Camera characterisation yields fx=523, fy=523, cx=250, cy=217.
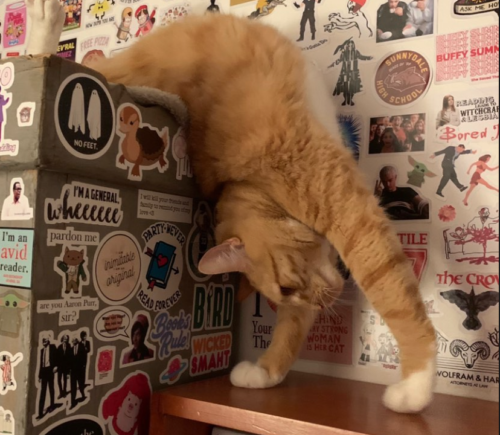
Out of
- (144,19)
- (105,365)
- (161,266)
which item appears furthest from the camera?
(144,19)

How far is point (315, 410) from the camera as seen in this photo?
33.4 inches

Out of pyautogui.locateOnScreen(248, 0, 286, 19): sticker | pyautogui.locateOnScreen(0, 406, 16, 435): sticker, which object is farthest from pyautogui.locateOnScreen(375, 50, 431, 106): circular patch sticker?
pyautogui.locateOnScreen(0, 406, 16, 435): sticker

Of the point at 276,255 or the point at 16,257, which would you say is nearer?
the point at 16,257

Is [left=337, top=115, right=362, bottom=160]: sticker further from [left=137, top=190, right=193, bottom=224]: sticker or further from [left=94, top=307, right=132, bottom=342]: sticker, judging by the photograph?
[left=94, top=307, right=132, bottom=342]: sticker

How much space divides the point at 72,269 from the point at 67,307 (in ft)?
0.19

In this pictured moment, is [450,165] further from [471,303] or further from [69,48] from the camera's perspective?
[69,48]

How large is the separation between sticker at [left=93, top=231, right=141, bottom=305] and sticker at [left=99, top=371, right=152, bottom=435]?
155 mm

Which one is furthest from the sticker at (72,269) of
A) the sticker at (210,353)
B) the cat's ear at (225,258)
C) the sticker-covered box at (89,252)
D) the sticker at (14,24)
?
the sticker at (14,24)

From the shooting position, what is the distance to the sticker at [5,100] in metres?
0.78

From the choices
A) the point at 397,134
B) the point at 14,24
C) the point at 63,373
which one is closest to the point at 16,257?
the point at 63,373

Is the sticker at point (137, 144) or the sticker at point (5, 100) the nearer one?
the sticker at point (5, 100)

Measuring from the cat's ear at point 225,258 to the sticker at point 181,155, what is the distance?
158mm

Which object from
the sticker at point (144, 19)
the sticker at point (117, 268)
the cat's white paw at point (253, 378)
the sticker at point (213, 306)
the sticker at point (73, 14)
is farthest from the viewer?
the sticker at point (73, 14)

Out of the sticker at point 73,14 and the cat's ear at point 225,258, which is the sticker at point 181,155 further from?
the sticker at point 73,14
